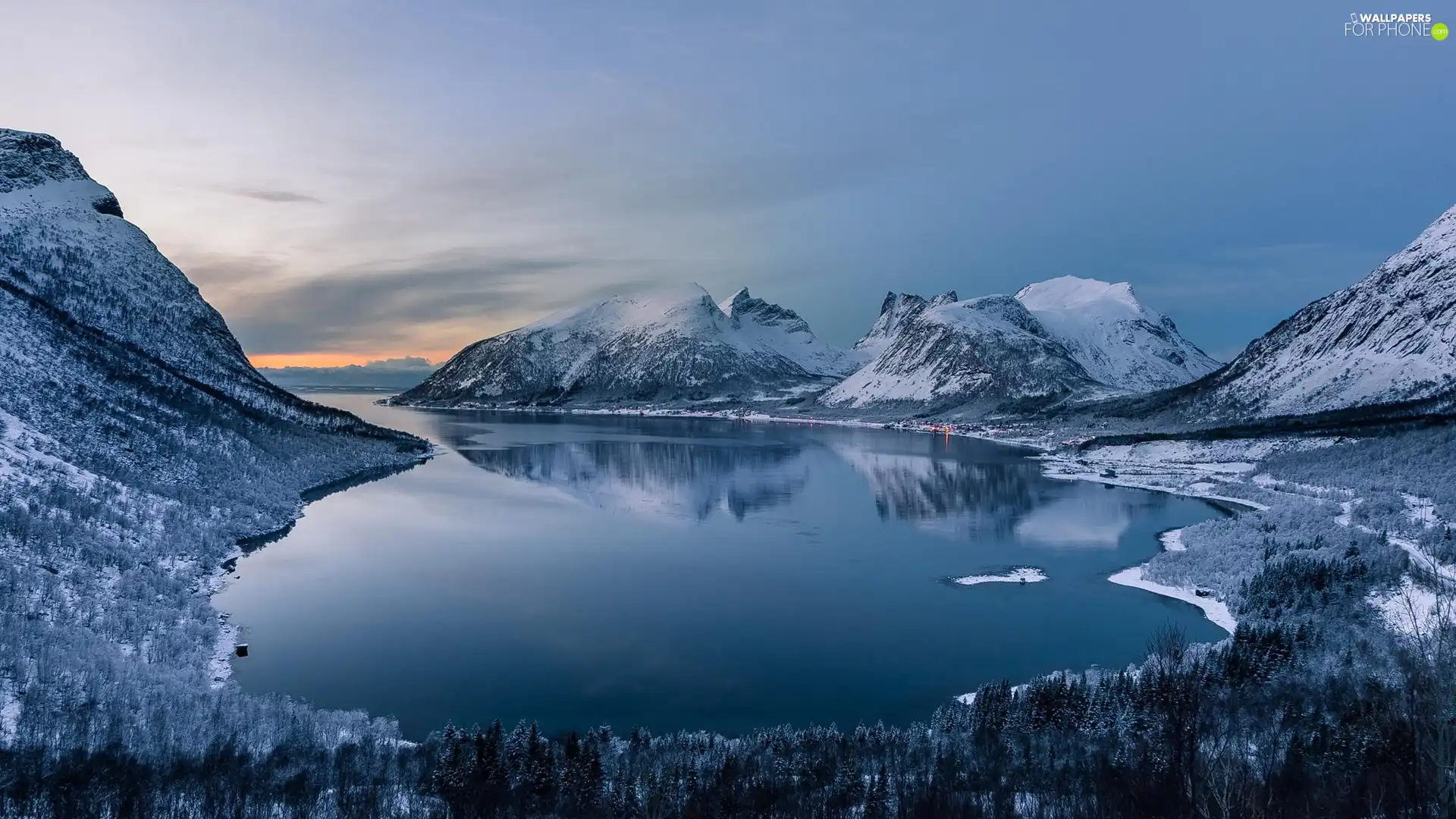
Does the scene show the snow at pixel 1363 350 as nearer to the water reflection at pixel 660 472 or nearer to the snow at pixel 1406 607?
the water reflection at pixel 660 472

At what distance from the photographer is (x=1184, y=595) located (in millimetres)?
35031

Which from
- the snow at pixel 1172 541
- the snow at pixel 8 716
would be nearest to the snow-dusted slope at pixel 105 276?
the snow at pixel 8 716

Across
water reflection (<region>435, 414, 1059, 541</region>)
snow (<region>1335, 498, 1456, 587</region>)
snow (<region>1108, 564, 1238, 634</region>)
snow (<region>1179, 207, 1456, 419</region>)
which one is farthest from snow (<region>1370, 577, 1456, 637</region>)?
snow (<region>1179, 207, 1456, 419</region>)

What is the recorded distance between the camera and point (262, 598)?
34625 millimetres

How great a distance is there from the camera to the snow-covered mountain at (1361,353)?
101125 millimetres

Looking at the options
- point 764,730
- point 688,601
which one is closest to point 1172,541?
Answer: point 688,601

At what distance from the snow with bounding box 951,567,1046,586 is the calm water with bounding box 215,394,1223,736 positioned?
88 cm

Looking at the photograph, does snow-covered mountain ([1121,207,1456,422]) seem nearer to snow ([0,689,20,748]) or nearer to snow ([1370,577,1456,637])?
snow ([1370,577,1456,637])

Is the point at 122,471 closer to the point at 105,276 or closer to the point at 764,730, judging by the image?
the point at 764,730

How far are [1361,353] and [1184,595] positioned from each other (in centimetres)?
10048

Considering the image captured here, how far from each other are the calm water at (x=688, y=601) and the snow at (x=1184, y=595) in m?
0.69

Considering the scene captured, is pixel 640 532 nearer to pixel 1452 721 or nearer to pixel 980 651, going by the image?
pixel 980 651

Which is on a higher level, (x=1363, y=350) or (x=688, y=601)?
(x=1363, y=350)

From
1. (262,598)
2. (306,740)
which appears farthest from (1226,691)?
(262,598)
